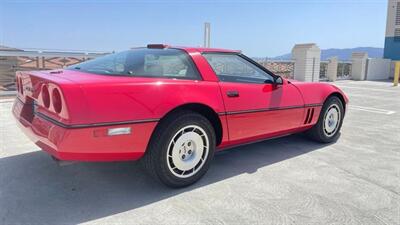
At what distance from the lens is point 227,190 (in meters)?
3.10

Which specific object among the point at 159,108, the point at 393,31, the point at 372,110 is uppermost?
the point at 393,31

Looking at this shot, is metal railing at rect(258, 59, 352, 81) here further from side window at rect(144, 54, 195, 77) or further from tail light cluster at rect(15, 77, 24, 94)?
tail light cluster at rect(15, 77, 24, 94)

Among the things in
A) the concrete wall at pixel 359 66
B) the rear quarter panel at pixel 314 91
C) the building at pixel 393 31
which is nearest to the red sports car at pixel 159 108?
the rear quarter panel at pixel 314 91

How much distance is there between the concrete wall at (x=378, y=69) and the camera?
1898cm

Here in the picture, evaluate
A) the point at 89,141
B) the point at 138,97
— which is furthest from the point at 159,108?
the point at 89,141

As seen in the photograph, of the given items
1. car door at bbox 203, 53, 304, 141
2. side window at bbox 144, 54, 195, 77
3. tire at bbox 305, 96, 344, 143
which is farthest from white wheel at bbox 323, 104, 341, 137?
side window at bbox 144, 54, 195, 77

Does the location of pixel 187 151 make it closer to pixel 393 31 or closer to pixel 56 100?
pixel 56 100

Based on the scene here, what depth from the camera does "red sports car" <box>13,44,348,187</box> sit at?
101 inches

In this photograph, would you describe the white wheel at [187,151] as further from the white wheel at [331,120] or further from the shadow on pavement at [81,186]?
the white wheel at [331,120]

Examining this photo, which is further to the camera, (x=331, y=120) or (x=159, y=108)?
(x=331, y=120)

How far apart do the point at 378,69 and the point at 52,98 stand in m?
20.5

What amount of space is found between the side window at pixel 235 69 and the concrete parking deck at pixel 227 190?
96 centimetres

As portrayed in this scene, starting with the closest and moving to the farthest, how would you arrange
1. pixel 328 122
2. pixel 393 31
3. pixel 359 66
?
pixel 328 122, pixel 359 66, pixel 393 31

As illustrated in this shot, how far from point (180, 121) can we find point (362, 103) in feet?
25.4
